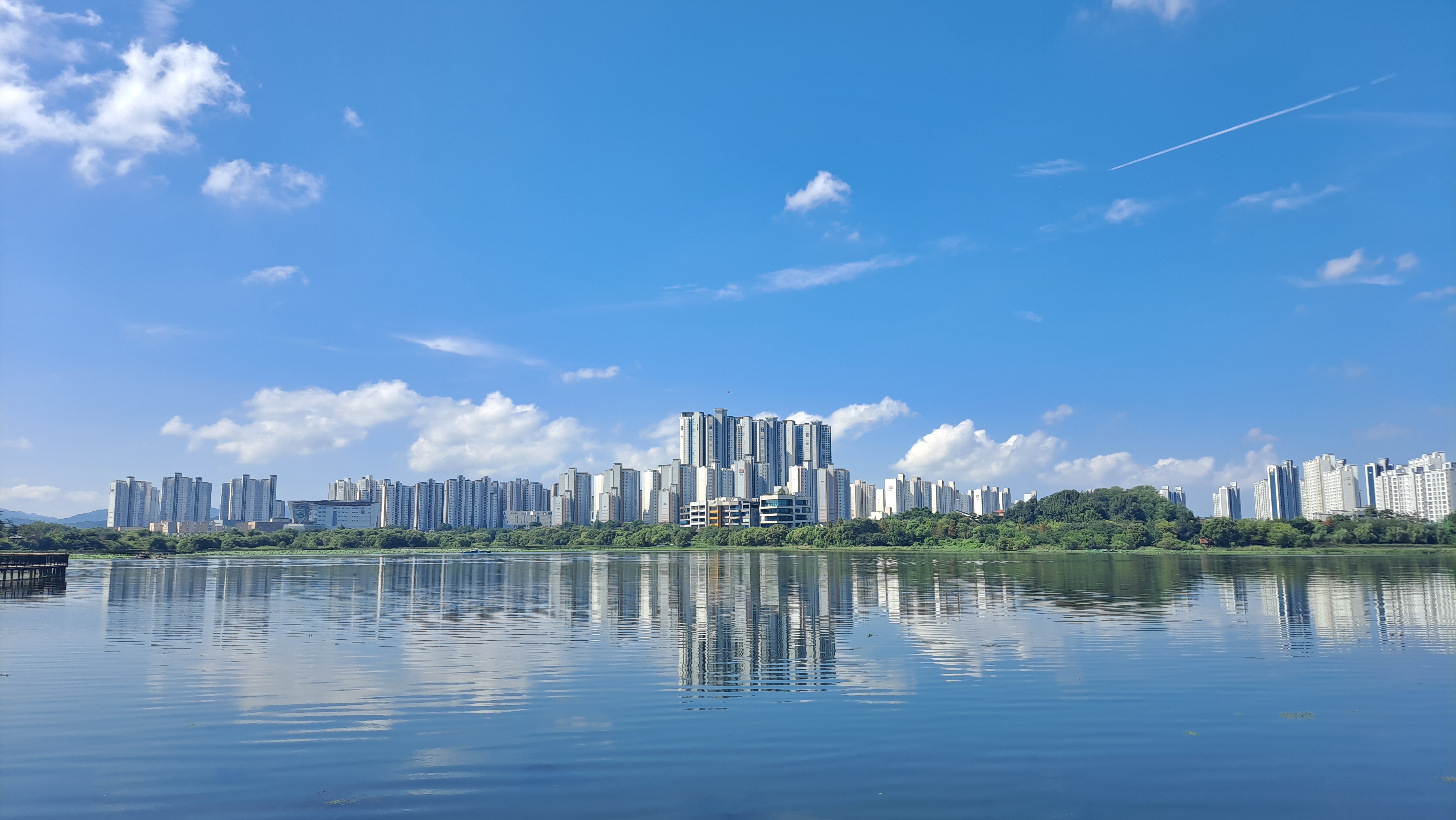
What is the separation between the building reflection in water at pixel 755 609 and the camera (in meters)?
27.6

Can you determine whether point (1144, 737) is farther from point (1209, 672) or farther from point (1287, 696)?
point (1209, 672)

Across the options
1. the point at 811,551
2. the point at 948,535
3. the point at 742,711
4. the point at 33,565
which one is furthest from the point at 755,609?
the point at 948,535

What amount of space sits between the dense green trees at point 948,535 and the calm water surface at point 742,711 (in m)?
87.3

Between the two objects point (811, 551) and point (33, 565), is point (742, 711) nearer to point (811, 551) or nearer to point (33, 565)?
point (33, 565)

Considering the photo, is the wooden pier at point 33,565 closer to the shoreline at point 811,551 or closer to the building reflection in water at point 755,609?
the building reflection in water at point 755,609

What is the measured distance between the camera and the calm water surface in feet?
42.9

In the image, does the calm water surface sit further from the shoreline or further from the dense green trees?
the dense green trees

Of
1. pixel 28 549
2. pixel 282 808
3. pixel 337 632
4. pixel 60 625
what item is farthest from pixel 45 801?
pixel 28 549

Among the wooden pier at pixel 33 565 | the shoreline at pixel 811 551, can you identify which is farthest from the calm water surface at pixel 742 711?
the shoreline at pixel 811 551

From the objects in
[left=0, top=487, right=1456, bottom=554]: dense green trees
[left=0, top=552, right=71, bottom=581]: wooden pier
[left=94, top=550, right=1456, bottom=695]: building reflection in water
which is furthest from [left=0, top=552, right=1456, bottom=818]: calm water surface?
[left=0, top=487, right=1456, bottom=554]: dense green trees

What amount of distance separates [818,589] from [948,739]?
38.8 m

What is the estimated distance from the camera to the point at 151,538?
13500cm

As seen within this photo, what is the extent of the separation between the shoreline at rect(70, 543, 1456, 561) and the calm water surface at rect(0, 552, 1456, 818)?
78.3 metres

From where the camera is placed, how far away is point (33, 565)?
6875cm
